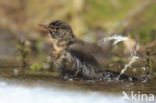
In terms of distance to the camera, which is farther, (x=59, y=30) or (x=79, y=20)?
(x=79, y=20)

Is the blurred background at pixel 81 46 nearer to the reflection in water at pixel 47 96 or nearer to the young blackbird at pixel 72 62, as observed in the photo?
the reflection in water at pixel 47 96

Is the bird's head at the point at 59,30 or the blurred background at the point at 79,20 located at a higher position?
the blurred background at the point at 79,20

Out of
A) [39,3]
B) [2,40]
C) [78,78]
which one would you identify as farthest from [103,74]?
[39,3]

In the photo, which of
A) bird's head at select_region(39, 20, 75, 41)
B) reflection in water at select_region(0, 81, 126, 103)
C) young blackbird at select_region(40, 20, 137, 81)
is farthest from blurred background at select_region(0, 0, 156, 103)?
bird's head at select_region(39, 20, 75, 41)

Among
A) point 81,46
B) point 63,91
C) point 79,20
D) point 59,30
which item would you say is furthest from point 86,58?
point 79,20

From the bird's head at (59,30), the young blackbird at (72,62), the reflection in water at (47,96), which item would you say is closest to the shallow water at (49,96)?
the reflection in water at (47,96)

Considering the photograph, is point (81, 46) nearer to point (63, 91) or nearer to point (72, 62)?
point (72, 62)

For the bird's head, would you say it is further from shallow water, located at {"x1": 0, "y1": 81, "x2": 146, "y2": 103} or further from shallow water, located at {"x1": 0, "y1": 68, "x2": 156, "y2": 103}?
shallow water, located at {"x1": 0, "y1": 81, "x2": 146, "y2": 103}

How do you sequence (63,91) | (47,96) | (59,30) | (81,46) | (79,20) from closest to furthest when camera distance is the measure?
(47,96), (63,91), (81,46), (59,30), (79,20)
